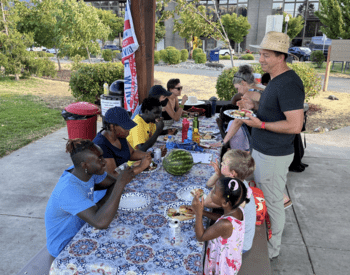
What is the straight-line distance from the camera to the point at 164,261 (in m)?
2.08

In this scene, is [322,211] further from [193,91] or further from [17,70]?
[17,70]

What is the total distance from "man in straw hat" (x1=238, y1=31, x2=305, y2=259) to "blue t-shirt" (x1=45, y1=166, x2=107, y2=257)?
193cm

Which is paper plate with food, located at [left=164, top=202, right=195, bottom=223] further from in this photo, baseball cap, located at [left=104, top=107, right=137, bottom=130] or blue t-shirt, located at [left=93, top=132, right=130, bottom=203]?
baseball cap, located at [left=104, top=107, right=137, bottom=130]

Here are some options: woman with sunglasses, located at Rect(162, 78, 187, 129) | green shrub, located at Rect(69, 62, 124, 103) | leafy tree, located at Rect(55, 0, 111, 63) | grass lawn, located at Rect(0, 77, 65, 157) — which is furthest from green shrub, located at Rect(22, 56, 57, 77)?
woman with sunglasses, located at Rect(162, 78, 187, 129)

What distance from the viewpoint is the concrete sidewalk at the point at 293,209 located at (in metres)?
3.69

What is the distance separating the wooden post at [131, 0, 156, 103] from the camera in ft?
18.5

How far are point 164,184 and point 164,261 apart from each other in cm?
119

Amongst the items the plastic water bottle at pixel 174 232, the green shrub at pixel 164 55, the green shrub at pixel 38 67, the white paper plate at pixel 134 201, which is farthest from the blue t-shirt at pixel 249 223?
the green shrub at pixel 164 55

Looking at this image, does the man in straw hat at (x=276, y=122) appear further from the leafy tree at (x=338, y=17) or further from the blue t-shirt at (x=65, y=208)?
the leafy tree at (x=338, y=17)

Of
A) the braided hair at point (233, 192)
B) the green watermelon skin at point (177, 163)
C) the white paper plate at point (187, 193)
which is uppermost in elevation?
the braided hair at point (233, 192)

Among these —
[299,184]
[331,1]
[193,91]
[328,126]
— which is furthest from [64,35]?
[331,1]

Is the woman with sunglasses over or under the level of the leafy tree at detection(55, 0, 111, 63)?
under

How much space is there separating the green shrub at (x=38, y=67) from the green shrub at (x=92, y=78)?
917 cm

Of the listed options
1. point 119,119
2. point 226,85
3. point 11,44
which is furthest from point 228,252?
point 11,44
